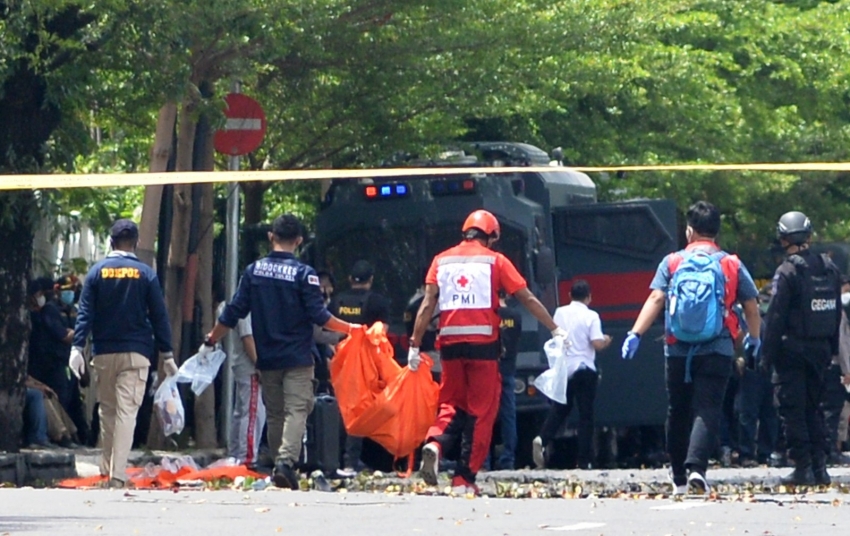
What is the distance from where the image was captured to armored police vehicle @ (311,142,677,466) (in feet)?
49.5

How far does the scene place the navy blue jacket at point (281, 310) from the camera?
1097 centimetres

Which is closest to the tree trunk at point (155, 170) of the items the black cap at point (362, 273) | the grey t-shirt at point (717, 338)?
the black cap at point (362, 273)

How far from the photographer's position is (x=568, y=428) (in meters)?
15.3

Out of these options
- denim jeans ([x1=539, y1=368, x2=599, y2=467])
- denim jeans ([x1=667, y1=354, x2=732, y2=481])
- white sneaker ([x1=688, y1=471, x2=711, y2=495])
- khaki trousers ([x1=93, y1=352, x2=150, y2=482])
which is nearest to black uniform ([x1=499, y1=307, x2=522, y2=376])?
denim jeans ([x1=539, y1=368, x2=599, y2=467])

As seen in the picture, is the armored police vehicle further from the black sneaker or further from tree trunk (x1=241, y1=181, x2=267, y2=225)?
the black sneaker

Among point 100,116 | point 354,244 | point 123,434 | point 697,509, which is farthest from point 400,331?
point 697,509

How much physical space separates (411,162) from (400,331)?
200cm

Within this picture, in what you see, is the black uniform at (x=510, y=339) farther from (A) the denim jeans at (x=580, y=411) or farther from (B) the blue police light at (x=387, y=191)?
(B) the blue police light at (x=387, y=191)

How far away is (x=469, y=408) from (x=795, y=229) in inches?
92.4

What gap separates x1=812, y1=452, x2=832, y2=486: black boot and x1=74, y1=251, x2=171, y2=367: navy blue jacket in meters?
3.99

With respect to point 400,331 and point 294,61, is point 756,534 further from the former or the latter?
point 294,61

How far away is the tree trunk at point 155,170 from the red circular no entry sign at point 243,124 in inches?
15.8

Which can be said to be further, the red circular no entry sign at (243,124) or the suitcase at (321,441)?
the red circular no entry sign at (243,124)

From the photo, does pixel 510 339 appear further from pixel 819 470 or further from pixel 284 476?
pixel 284 476
